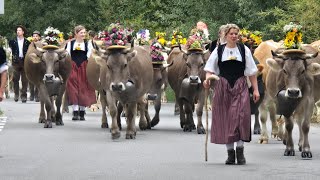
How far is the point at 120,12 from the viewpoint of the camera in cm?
5919

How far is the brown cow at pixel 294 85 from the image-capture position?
17484 millimetres

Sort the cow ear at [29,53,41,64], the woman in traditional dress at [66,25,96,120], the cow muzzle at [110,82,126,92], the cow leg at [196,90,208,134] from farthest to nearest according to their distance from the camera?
1. the woman in traditional dress at [66,25,96,120]
2. the cow ear at [29,53,41,64]
3. the cow leg at [196,90,208,134]
4. the cow muzzle at [110,82,126,92]

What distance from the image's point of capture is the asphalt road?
14.8 meters

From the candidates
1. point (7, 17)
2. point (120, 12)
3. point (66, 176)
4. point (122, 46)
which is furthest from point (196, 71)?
point (7, 17)

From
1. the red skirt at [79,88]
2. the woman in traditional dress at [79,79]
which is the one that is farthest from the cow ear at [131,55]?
the red skirt at [79,88]

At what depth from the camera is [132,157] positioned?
17219 mm

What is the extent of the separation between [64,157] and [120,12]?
42196 mm

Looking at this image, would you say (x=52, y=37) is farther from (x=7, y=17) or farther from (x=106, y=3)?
(x=7, y=17)

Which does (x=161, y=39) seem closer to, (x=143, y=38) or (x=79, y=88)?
(x=143, y=38)

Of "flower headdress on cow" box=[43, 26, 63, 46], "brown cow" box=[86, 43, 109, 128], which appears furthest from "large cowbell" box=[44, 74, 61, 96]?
"flower headdress on cow" box=[43, 26, 63, 46]

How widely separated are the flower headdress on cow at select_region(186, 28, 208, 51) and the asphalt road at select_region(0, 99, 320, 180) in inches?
66.7

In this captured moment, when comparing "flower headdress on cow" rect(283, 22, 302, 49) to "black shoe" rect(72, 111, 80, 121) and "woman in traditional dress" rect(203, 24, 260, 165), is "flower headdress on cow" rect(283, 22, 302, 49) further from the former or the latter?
"black shoe" rect(72, 111, 80, 121)

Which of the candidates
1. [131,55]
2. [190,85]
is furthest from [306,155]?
[190,85]

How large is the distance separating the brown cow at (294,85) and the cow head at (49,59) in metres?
8.01
